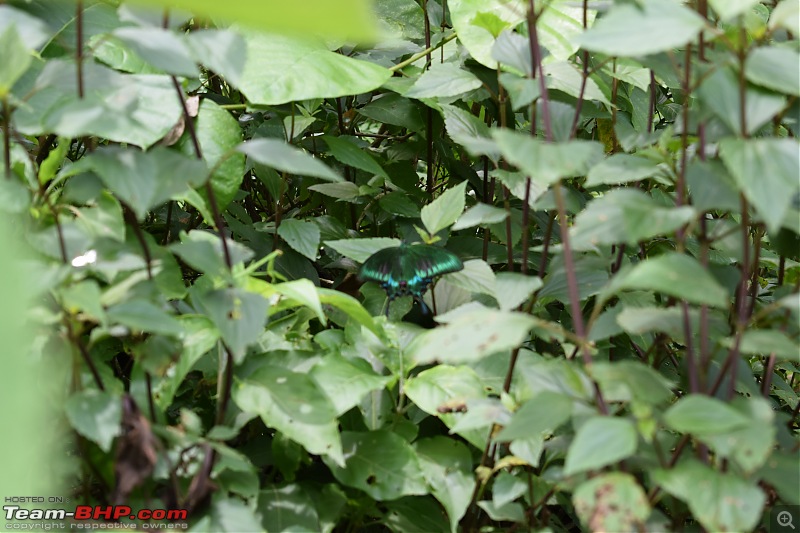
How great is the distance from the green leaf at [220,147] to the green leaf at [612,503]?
84cm

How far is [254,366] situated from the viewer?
992mm

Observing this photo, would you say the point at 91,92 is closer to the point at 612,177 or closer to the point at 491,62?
the point at 612,177

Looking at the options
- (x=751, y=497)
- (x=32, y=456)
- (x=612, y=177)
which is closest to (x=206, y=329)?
(x=612, y=177)

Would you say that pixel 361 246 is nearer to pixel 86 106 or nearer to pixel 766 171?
pixel 86 106

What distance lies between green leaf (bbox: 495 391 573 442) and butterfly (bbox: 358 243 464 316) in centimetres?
45

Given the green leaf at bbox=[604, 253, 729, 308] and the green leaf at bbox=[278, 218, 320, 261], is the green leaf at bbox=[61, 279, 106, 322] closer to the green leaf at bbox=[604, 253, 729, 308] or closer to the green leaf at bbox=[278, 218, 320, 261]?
the green leaf at bbox=[604, 253, 729, 308]

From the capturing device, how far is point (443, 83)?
4.36ft

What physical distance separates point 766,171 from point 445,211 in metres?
0.66

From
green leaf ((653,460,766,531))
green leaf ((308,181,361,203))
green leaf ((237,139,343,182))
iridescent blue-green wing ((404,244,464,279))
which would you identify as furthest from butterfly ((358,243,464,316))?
green leaf ((653,460,766,531))

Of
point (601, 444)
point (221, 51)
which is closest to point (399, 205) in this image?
point (221, 51)

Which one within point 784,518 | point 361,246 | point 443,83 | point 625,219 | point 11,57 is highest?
point 11,57

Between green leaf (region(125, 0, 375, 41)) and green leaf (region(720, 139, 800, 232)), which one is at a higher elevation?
green leaf (region(125, 0, 375, 41))

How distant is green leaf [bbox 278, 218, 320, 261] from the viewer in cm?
143

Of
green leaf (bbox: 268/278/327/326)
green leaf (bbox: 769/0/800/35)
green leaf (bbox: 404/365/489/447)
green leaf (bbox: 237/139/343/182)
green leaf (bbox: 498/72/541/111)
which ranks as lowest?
green leaf (bbox: 404/365/489/447)
